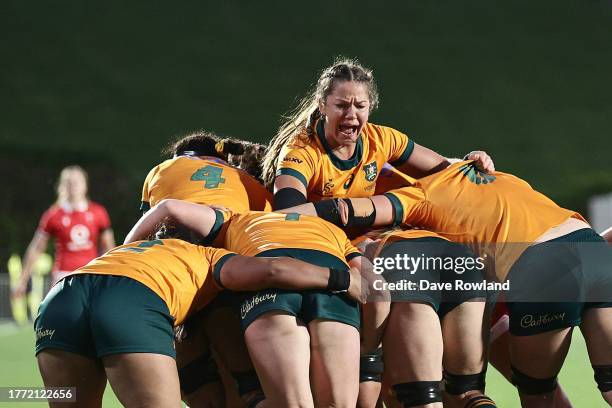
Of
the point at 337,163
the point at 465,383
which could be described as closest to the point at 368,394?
the point at 465,383

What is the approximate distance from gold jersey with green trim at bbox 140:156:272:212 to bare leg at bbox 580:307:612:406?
1.70 meters

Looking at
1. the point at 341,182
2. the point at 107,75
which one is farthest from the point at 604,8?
the point at 341,182

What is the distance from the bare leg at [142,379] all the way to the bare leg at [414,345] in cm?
92

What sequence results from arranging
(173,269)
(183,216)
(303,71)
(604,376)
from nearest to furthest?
1. (173,269)
2. (604,376)
3. (183,216)
4. (303,71)

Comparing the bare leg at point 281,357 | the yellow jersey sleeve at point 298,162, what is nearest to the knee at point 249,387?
the bare leg at point 281,357

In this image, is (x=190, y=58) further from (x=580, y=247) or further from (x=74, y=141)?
(x=580, y=247)

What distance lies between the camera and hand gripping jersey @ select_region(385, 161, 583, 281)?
4.19 m

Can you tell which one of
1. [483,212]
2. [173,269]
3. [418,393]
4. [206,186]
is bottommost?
[418,393]

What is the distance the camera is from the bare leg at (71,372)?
3.62 m

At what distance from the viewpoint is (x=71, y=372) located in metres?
3.64

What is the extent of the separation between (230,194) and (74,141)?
2037cm

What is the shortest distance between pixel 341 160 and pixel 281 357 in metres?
1.52

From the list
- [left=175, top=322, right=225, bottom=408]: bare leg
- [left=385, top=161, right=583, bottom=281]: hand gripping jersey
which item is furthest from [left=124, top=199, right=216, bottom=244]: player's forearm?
[left=385, top=161, right=583, bottom=281]: hand gripping jersey

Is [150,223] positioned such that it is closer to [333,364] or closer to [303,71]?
[333,364]
